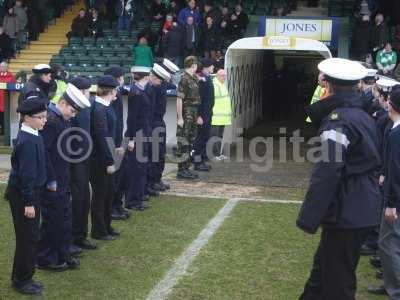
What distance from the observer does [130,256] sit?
6961 millimetres

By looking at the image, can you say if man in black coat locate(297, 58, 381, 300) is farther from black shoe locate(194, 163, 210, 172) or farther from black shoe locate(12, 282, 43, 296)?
black shoe locate(194, 163, 210, 172)

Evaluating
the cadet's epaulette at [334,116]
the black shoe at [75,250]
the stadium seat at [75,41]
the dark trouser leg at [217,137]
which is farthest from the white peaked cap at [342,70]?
the stadium seat at [75,41]

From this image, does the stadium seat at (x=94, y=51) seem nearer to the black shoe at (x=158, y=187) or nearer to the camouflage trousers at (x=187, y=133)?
the camouflage trousers at (x=187, y=133)

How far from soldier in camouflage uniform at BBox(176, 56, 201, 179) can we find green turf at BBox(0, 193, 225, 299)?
1.85m

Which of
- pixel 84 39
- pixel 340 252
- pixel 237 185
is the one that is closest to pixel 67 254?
pixel 340 252

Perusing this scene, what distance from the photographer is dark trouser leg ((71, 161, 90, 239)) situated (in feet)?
22.2

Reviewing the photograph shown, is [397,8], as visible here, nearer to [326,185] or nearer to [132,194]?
[132,194]

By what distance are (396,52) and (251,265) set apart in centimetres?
1096

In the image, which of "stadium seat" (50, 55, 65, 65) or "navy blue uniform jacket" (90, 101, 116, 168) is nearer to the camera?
"navy blue uniform jacket" (90, 101, 116, 168)

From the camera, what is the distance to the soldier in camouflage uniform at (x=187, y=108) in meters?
10.8

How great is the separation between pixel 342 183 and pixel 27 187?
2.57m

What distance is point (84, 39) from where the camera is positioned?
66.4 feet

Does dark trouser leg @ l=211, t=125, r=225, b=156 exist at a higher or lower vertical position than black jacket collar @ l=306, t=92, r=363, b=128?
lower

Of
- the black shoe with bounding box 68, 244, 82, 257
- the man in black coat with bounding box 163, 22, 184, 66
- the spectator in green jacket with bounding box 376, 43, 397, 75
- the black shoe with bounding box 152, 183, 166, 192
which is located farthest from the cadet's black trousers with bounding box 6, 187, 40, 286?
the man in black coat with bounding box 163, 22, 184, 66
